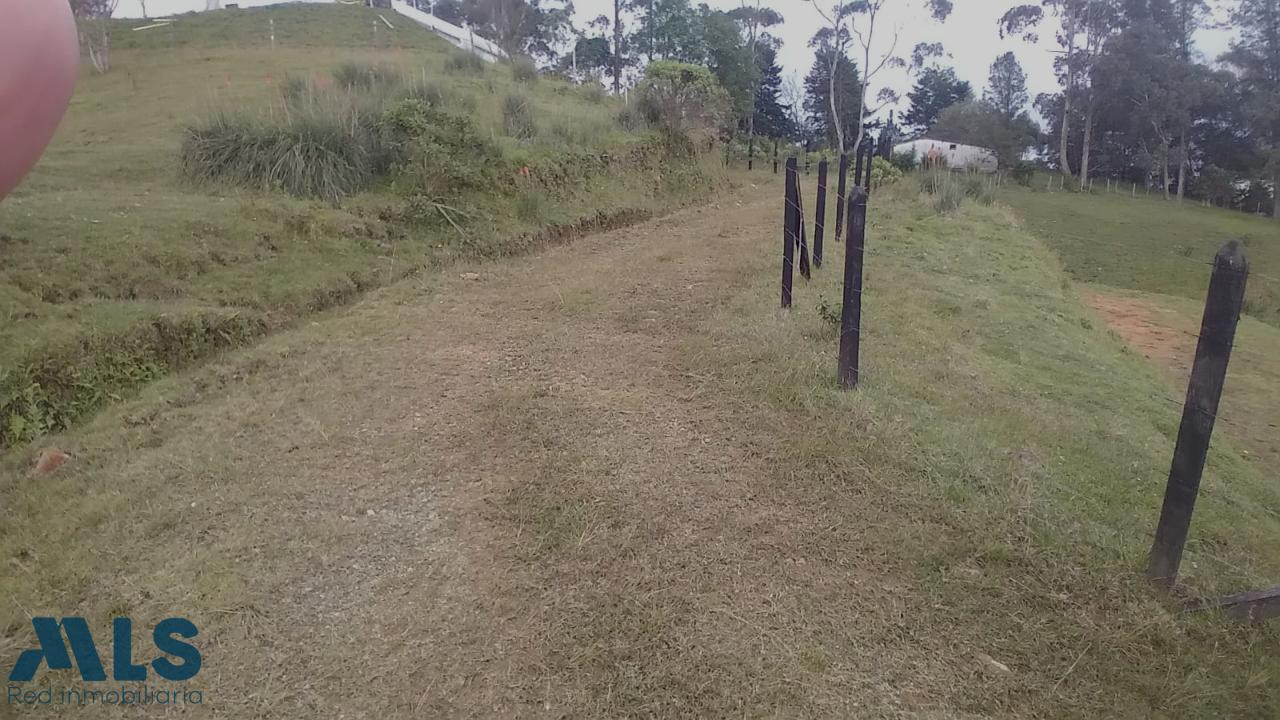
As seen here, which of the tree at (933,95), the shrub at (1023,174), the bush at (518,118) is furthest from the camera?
the tree at (933,95)

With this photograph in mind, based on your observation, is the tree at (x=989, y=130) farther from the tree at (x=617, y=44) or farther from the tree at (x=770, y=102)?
the tree at (x=617, y=44)

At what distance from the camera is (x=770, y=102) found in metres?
47.7

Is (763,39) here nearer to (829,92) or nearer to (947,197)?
(829,92)

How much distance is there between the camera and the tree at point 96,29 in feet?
63.2

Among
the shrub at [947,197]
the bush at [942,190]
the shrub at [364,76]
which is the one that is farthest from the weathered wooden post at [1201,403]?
the bush at [942,190]

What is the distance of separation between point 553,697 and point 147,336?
4382 millimetres

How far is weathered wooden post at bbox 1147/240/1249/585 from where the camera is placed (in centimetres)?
270

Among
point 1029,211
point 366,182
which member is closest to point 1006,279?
point 366,182

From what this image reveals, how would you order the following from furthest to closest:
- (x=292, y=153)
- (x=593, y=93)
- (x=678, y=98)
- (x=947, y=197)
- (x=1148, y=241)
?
1. (x=1148, y=241)
2. (x=593, y=93)
3. (x=947, y=197)
4. (x=678, y=98)
5. (x=292, y=153)

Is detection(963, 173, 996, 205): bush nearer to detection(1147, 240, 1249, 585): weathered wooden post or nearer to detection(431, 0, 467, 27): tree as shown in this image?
detection(1147, 240, 1249, 585): weathered wooden post

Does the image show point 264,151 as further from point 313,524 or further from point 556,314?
point 313,524

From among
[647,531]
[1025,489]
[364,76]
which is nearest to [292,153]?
[364,76]

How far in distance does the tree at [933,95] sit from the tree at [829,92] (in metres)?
9.17

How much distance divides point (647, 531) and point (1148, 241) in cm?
2181
